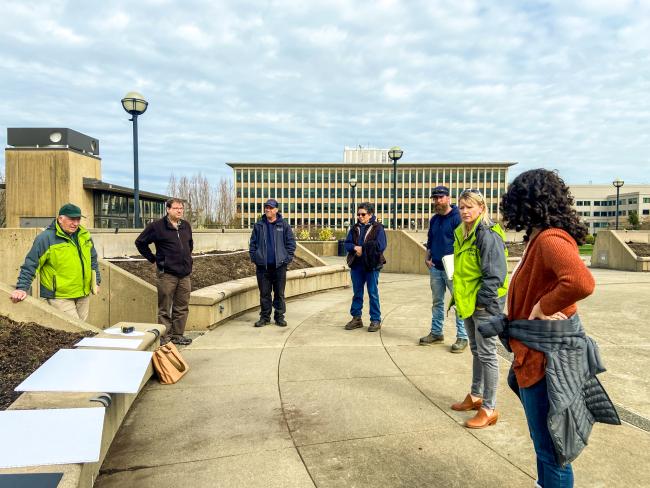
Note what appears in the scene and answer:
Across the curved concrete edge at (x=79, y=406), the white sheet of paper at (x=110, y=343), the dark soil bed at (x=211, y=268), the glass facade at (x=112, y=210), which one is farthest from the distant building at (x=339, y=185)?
the curved concrete edge at (x=79, y=406)

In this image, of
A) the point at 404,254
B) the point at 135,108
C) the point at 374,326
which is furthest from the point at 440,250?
the point at 404,254

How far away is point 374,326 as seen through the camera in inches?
262

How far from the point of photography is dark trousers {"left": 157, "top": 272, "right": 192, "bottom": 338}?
5.89 meters

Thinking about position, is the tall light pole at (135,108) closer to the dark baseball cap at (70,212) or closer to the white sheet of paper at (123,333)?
the dark baseball cap at (70,212)

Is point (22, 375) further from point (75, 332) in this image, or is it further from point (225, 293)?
point (225, 293)

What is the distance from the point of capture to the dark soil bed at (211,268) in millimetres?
7863

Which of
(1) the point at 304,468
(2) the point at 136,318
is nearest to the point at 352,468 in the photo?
(1) the point at 304,468

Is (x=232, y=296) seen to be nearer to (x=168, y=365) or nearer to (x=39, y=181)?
(x=168, y=365)

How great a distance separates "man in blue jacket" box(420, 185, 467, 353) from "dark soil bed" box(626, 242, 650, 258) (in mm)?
17158

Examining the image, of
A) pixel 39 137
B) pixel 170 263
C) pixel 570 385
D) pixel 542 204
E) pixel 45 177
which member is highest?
pixel 39 137

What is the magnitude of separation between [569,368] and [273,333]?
504 cm

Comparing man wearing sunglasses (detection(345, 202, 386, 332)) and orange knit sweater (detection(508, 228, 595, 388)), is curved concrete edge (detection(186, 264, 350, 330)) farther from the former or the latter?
orange knit sweater (detection(508, 228, 595, 388))

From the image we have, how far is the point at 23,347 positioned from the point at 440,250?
4.59m

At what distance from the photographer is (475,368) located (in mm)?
3746
